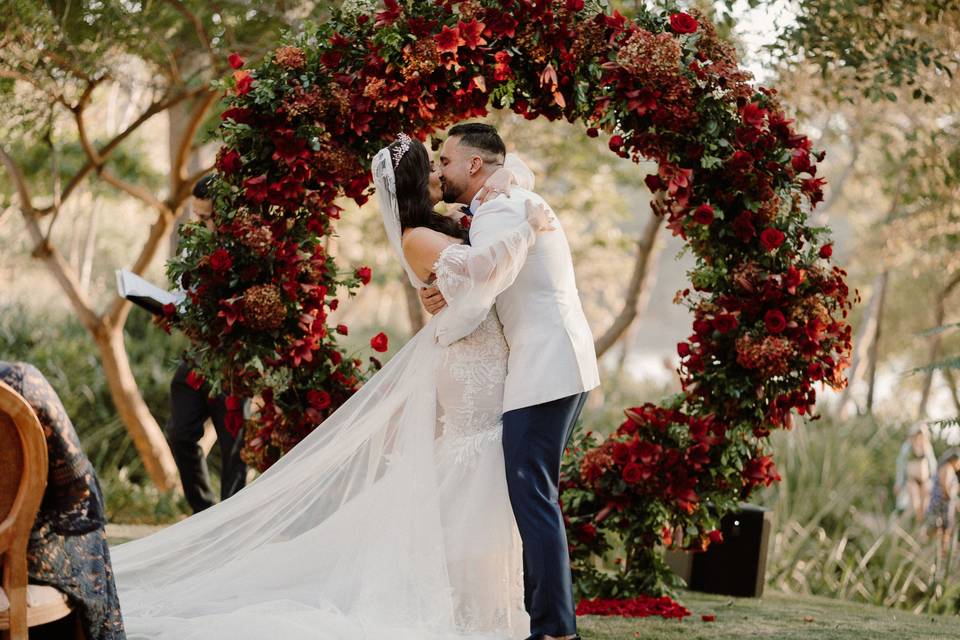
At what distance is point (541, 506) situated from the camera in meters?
3.88

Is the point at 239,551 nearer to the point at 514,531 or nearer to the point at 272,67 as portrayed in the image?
the point at 514,531

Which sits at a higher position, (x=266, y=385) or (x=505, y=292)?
(x=505, y=292)

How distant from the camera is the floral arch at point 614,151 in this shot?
480 centimetres

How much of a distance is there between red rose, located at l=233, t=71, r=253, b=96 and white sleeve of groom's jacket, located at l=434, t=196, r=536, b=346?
1.44m

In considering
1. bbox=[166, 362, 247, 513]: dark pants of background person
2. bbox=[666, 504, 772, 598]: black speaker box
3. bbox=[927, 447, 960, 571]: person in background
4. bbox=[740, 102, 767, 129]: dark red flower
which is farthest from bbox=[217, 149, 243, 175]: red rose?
bbox=[927, 447, 960, 571]: person in background

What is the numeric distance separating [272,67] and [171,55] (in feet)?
10.3

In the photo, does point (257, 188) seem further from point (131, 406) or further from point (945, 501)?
point (945, 501)

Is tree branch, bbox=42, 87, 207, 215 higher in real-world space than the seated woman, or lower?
higher

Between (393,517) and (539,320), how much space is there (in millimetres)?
979

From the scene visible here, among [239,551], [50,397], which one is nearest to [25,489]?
[50,397]

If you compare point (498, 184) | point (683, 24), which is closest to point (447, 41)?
point (498, 184)

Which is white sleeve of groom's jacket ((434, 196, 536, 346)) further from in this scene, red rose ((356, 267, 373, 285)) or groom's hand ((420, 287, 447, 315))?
red rose ((356, 267, 373, 285))

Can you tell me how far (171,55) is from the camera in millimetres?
7664

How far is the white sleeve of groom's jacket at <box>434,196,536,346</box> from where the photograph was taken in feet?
12.7
